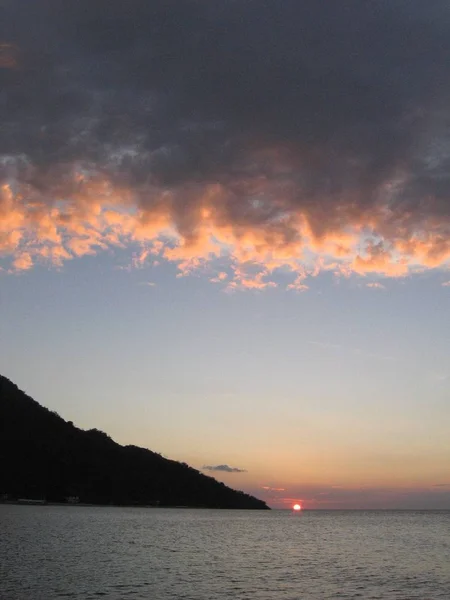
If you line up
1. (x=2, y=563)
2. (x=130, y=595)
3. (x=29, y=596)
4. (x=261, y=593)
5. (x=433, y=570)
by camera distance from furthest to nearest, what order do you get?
A: (x=433, y=570) → (x=2, y=563) → (x=261, y=593) → (x=130, y=595) → (x=29, y=596)

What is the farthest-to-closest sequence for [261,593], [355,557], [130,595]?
[355,557] → [261,593] → [130,595]

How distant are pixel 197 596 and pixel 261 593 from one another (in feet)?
18.8

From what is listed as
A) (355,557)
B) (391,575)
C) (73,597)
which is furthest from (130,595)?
(355,557)

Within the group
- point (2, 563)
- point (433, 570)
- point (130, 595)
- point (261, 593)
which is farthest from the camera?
point (433, 570)

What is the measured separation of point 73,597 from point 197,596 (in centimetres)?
965

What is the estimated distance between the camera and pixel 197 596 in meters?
47.6

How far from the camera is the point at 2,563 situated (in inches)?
2376

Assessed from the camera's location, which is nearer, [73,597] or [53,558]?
[73,597]

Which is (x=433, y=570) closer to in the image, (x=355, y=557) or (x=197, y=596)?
(x=355, y=557)

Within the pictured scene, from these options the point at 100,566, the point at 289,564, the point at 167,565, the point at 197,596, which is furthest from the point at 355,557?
the point at 197,596

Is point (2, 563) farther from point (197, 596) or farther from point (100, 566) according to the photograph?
point (197, 596)

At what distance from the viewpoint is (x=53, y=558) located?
67.6 metres

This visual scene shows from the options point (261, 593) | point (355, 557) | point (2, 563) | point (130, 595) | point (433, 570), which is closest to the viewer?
point (130, 595)

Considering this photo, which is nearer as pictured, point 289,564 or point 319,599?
point 319,599
